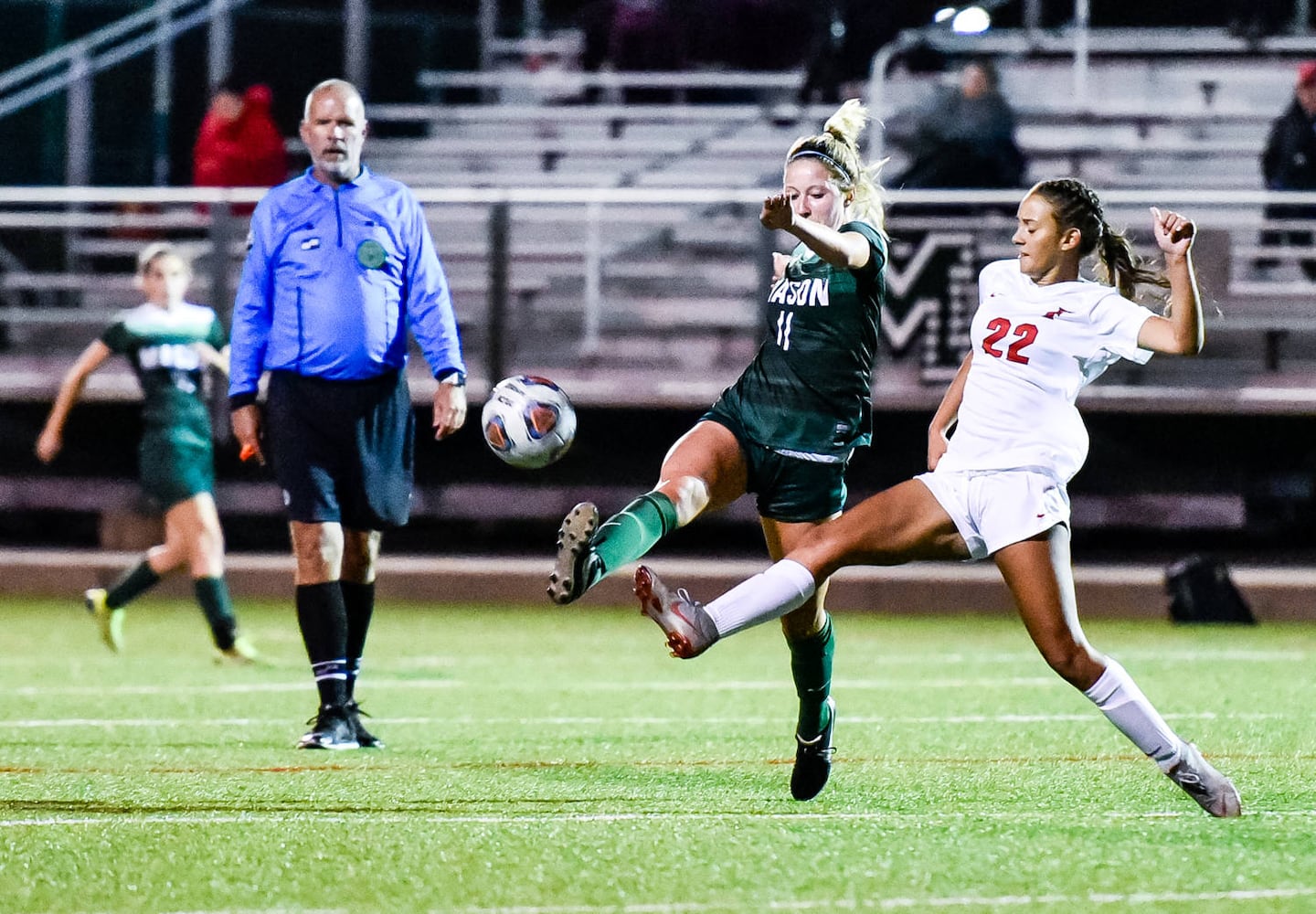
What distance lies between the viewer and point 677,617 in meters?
5.42

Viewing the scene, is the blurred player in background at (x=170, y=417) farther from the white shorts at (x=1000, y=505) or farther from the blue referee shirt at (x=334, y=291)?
the white shorts at (x=1000, y=505)

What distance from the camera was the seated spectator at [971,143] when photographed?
49.8 feet

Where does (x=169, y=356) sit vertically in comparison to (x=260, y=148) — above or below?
below

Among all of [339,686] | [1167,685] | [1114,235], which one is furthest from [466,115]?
[1114,235]

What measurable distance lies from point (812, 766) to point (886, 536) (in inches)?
37.9

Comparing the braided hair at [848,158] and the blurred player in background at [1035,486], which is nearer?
the blurred player in background at [1035,486]

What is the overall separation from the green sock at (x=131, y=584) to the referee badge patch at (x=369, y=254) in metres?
4.24

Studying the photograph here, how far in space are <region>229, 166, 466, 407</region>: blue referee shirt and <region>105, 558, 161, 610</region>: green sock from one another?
12.5 feet

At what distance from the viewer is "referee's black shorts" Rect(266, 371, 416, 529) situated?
295 inches

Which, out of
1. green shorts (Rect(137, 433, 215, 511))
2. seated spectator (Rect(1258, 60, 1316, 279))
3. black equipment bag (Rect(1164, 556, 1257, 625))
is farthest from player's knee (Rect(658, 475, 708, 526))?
seated spectator (Rect(1258, 60, 1316, 279))

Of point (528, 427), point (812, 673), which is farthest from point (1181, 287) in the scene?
point (528, 427)

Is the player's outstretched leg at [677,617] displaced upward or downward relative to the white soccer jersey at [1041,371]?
downward

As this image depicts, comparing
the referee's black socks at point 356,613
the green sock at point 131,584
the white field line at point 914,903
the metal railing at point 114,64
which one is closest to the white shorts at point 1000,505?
the white field line at point 914,903

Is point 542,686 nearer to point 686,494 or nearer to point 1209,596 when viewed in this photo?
point 686,494
